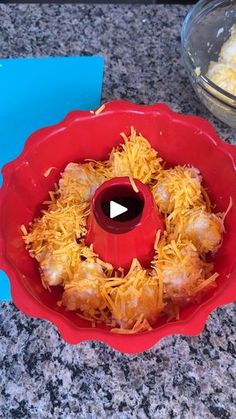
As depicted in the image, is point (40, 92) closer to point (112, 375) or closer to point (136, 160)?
point (136, 160)

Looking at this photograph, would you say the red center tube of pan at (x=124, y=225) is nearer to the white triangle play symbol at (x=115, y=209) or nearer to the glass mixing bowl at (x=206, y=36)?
the white triangle play symbol at (x=115, y=209)

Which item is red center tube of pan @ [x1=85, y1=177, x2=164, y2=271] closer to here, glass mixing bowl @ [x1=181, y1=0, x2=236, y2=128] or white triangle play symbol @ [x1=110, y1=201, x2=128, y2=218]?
white triangle play symbol @ [x1=110, y1=201, x2=128, y2=218]

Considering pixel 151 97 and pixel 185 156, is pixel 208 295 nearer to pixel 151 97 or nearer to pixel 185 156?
pixel 185 156

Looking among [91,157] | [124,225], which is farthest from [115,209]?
[91,157]

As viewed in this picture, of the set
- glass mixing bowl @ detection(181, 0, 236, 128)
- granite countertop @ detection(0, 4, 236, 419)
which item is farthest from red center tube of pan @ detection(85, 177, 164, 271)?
glass mixing bowl @ detection(181, 0, 236, 128)

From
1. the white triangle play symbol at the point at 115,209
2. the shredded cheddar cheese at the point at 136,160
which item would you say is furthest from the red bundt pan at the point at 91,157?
the white triangle play symbol at the point at 115,209
